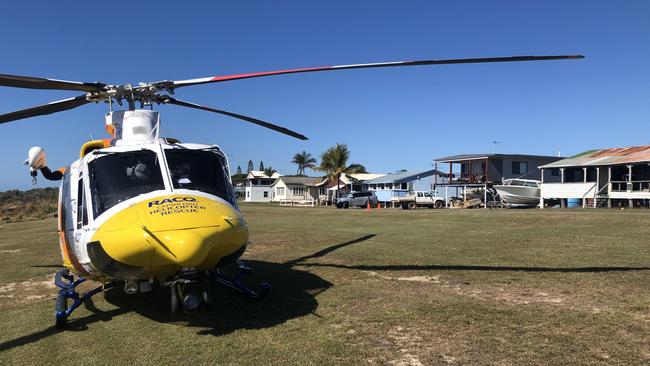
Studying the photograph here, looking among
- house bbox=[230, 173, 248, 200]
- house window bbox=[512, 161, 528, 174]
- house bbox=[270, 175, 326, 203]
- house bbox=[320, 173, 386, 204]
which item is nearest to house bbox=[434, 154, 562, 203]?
house window bbox=[512, 161, 528, 174]

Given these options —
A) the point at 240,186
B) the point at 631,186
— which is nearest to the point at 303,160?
the point at 240,186

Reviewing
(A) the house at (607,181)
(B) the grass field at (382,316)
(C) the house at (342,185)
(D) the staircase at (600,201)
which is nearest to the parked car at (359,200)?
(A) the house at (607,181)

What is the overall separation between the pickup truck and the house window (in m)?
8.95

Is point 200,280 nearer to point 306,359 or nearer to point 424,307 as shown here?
point 306,359

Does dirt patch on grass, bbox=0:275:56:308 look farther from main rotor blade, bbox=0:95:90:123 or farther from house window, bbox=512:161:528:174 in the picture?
house window, bbox=512:161:528:174

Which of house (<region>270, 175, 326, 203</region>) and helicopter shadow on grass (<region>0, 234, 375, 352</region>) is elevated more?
house (<region>270, 175, 326, 203</region>)

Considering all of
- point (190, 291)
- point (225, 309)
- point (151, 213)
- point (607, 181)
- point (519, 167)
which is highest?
point (519, 167)

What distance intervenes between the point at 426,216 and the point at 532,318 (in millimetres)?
21065

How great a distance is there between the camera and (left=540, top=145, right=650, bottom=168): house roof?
34312mm

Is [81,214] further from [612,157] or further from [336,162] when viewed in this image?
[336,162]

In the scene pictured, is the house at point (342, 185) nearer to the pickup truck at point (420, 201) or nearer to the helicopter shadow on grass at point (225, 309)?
the pickup truck at point (420, 201)

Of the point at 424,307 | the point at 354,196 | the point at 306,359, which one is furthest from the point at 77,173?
the point at 354,196

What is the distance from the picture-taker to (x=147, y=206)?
5746 mm

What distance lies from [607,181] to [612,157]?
2.20 metres
